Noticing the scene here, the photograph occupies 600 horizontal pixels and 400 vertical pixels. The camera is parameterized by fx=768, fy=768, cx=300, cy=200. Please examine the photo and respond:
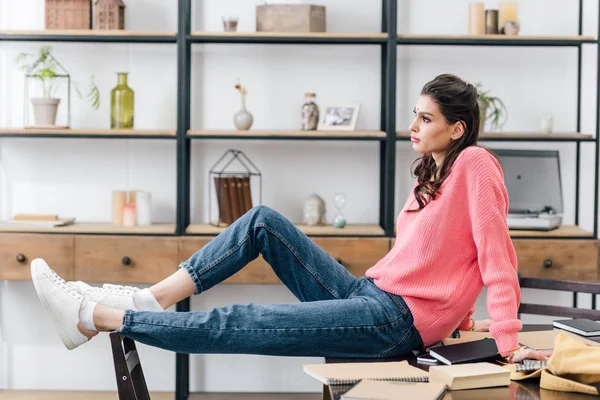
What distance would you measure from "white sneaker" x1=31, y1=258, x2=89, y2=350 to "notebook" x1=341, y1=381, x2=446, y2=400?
80 centimetres

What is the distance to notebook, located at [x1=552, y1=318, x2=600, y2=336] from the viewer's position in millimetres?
1991

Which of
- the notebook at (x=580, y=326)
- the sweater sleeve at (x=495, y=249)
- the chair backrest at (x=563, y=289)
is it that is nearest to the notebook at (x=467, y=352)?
the sweater sleeve at (x=495, y=249)

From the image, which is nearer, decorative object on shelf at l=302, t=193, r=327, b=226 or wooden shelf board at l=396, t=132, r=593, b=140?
wooden shelf board at l=396, t=132, r=593, b=140

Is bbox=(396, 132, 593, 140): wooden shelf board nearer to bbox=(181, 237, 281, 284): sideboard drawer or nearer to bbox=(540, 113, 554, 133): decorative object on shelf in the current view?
bbox=(540, 113, 554, 133): decorative object on shelf

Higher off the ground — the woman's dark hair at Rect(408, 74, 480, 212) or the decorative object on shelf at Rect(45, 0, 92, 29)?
the decorative object on shelf at Rect(45, 0, 92, 29)

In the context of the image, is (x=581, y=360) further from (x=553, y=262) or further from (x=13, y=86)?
(x=13, y=86)

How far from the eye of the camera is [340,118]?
3330 millimetres

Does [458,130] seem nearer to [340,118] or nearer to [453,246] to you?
[453,246]

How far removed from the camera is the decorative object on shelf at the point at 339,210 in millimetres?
3289

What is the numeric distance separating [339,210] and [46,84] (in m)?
1.45

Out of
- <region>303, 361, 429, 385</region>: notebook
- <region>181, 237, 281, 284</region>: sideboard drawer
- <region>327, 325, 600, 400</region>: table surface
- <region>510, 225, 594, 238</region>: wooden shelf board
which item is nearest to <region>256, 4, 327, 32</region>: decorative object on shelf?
<region>181, 237, 281, 284</region>: sideboard drawer

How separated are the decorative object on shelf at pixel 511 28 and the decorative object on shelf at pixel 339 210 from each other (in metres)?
0.99

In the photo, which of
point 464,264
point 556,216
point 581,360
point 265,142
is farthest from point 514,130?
point 581,360

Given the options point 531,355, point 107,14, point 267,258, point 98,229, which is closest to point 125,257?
point 98,229
